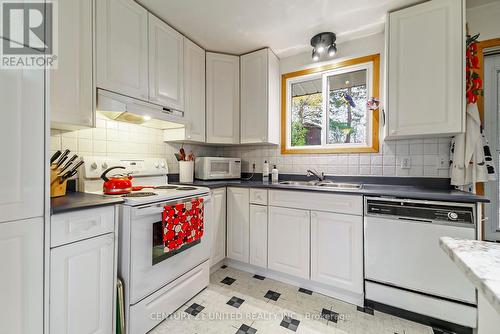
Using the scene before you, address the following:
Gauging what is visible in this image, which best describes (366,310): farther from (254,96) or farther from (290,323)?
(254,96)

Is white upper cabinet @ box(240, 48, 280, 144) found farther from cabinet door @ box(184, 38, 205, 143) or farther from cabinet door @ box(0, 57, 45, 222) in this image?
cabinet door @ box(0, 57, 45, 222)

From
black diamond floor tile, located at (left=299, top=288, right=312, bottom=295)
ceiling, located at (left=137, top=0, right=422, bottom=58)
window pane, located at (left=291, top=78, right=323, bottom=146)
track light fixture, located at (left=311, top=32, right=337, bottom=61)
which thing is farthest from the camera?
window pane, located at (left=291, top=78, right=323, bottom=146)

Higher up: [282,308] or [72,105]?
[72,105]

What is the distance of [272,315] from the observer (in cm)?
162

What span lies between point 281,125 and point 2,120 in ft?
7.74

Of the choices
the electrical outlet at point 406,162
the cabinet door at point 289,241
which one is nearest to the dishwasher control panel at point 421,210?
the cabinet door at point 289,241

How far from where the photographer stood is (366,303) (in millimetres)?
1724

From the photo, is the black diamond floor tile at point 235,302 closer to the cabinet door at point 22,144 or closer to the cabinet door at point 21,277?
the cabinet door at point 21,277

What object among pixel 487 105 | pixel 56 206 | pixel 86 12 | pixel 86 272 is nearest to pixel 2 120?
pixel 56 206

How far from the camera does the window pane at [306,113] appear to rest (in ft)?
8.52

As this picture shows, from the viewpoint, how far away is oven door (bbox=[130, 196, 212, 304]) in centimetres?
135

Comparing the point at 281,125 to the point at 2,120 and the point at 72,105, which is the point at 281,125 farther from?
the point at 2,120

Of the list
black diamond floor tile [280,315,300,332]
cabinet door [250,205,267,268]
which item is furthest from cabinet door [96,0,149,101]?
black diamond floor tile [280,315,300,332]

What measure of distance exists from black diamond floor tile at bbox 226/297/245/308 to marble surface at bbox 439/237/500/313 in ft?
4.92
